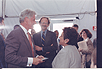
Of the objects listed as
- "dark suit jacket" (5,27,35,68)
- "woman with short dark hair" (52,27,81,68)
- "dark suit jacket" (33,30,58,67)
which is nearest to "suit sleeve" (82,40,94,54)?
"dark suit jacket" (33,30,58,67)

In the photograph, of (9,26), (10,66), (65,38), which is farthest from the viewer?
(9,26)

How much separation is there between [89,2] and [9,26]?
5.09 ft

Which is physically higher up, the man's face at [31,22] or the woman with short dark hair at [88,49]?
the man's face at [31,22]

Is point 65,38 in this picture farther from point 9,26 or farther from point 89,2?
point 9,26

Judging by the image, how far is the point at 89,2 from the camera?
2.18 m

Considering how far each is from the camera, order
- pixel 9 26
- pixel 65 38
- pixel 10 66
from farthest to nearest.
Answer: pixel 9 26, pixel 10 66, pixel 65 38

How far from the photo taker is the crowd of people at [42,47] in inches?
62.9

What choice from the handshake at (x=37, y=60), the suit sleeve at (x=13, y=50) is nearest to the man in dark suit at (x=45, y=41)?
the handshake at (x=37, y=60)

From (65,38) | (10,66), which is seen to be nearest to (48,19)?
(65,38)

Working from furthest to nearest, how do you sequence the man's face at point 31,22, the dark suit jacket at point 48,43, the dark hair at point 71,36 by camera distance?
the dark suit jacket at point 48,43, the man's face at point 31,22, the dark hair at point 71,36

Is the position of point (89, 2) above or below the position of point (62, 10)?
above

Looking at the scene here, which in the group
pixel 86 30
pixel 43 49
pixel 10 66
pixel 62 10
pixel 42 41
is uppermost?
pixel 62 10

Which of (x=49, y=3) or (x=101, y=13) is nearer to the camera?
(x=101, y=13)

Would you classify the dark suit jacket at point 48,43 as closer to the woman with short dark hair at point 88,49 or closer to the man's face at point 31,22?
the man's face at point 31,22
